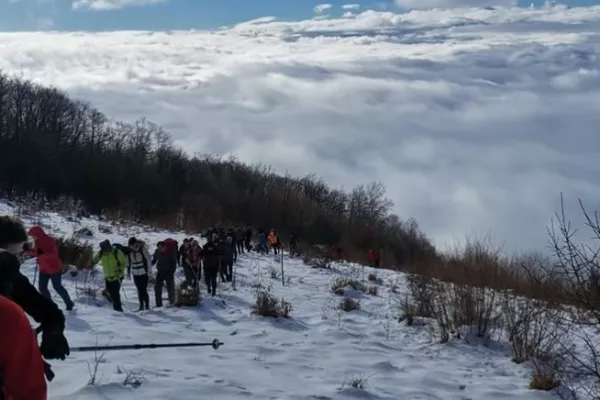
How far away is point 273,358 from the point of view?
30.0 ft

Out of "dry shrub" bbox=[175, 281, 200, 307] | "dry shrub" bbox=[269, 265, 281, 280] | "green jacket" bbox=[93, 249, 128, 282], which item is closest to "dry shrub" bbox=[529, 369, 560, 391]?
"dry shrub" bbox=[175, 281, 200, 307]

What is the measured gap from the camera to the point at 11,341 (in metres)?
2.40

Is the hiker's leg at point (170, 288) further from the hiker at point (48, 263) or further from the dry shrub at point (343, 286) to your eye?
the dry shrub at point (343, 286)

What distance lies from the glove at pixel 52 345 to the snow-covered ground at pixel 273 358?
7.41 ft

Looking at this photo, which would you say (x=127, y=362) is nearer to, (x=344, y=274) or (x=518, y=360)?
(x=518, y=360)

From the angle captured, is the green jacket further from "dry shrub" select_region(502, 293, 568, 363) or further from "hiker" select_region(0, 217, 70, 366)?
"hiker" select_region(0, 217, 70, 366)

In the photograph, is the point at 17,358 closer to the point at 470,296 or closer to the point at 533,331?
the point at 533,331

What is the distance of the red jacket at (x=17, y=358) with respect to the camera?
7.88 feet

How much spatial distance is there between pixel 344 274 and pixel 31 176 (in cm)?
3928

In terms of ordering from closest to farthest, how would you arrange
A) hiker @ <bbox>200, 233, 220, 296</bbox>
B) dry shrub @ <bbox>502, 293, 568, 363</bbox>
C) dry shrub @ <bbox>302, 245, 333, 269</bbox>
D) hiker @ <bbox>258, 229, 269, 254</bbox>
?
1. dry shrub @ <bbox>502, 293, 568, 363</bbox>
2. hiker @ <bbox>200, 233, 220, 296</bbox>
3. dry shrub @ <bbox>302, 245, 333, 269</bbox>
4. hiker @ <bbox>258, 229, 269, 254</bbox>

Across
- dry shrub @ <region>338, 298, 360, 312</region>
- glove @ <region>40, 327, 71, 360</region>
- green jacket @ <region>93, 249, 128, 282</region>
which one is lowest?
dry shrub @ <region>338, 298, 360, 312</region>

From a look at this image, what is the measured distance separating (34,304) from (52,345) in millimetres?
287

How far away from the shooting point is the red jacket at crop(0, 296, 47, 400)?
7.88 ft

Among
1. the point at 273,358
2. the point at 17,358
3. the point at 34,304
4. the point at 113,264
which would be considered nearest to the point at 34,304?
the point at 34,304
